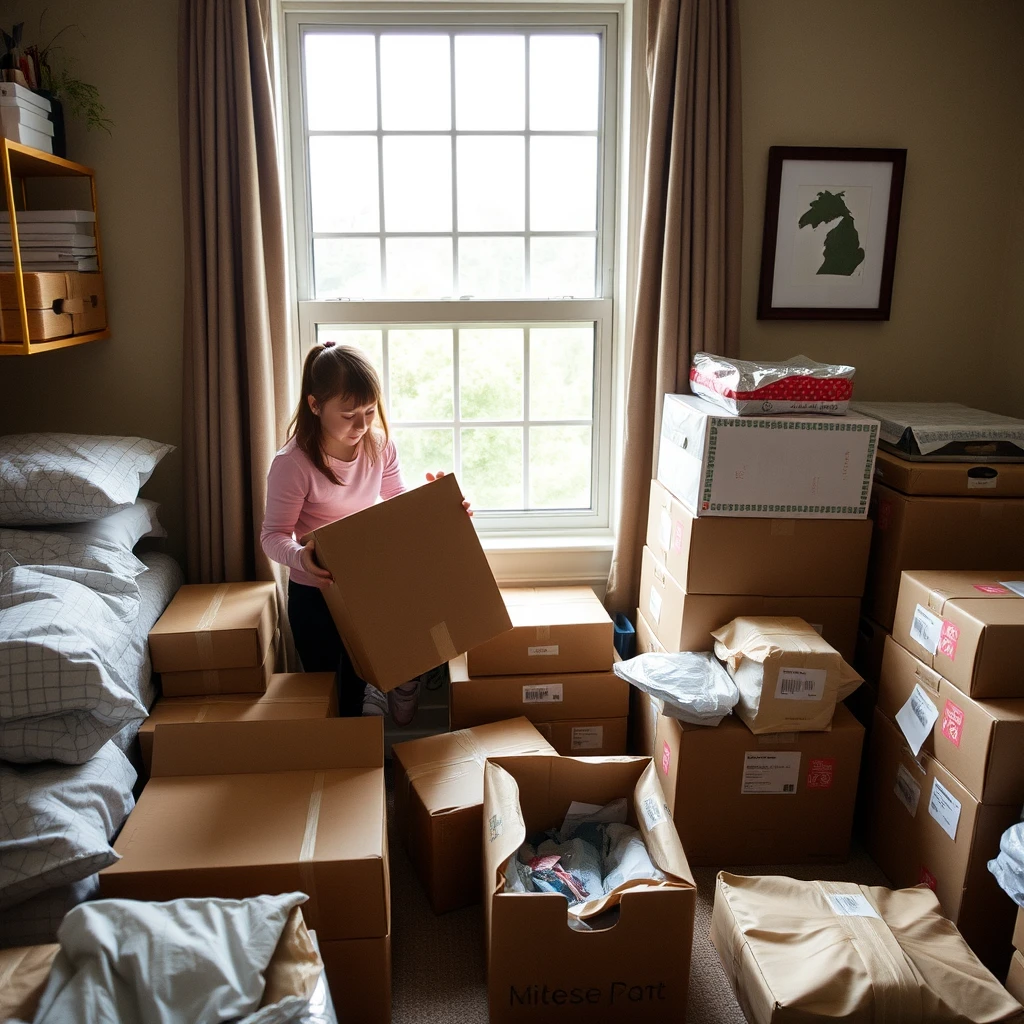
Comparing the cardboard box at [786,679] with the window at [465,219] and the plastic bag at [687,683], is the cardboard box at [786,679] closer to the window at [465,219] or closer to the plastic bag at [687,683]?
the plastic bag at [687,683]

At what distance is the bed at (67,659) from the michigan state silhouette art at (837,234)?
2.00 m

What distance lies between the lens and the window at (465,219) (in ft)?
8.44

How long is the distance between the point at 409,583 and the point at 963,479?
4.57 ft

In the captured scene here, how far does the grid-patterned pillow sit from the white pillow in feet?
0.13

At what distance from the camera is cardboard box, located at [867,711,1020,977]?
1778 millimetres

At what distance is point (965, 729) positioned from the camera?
70.7 inches

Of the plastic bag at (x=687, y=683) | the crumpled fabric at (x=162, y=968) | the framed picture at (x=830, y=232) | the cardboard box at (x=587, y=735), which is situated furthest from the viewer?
the framed picture at (x=830, y=232)

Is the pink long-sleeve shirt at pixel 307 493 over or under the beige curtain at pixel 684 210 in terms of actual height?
under

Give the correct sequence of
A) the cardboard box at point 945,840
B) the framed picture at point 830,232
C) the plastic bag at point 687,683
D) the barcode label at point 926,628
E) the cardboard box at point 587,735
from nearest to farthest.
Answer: the cardboard box at point 945,840
the barcode label at point 926,628
the plastic bag at point 687,683
the cardboard box at point 587,735
the framed picture at point 830,232

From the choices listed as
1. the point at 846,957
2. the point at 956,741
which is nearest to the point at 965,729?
the point at 956,741

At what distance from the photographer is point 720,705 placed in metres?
2.02

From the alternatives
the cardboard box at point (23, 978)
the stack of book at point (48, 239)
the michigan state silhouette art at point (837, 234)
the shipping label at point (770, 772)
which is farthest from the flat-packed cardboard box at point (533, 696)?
the stack of book at point (48, 239)

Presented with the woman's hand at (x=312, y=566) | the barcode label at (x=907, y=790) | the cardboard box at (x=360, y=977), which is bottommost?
the cardboard box at (x=360, y=977)

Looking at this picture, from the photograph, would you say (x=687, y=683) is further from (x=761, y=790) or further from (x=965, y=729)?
(x=965, y=729)
